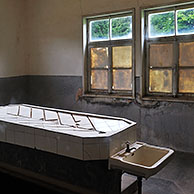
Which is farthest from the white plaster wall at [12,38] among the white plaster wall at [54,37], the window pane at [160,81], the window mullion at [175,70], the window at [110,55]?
the window mullion at [175,70]

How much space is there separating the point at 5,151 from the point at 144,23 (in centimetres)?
279

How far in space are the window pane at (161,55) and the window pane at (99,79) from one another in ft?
2.88

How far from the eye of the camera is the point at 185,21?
389cm

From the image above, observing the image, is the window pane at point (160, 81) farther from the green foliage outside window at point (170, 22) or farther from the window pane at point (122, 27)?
the window pane at point (122, 27)

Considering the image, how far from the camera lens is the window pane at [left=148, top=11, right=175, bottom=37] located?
4.01 m

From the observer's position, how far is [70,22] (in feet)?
15.9

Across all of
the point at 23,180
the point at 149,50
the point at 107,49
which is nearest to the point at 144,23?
the point at 149,50

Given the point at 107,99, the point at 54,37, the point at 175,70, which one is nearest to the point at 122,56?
the point at 107,99

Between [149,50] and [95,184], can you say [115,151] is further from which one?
[149,50]

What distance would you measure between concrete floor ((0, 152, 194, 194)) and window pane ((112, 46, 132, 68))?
183cm

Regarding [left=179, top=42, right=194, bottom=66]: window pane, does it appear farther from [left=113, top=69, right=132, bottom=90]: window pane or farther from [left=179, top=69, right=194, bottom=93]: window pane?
[left=113, top=69, right=132, bottom=90]: window pane

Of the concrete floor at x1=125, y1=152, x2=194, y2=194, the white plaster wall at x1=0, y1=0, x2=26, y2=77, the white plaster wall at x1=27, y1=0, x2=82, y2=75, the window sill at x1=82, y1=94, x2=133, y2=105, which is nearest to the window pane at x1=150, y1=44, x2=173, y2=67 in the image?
the window sill at x1=82, y1=94, x2=133, y2=105

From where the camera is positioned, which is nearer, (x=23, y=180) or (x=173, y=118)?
(x=23, y=180)

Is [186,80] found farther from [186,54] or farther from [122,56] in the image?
[122,56]
